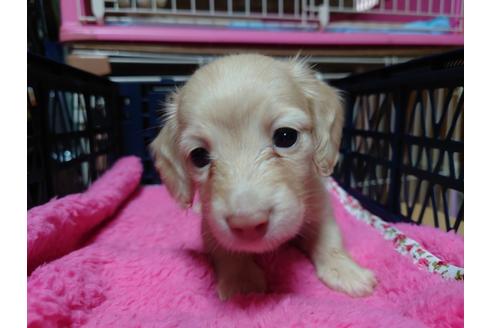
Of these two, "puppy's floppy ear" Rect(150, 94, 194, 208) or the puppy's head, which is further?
"puppy's floppy ear" Rect(150, 94, 194, 208)

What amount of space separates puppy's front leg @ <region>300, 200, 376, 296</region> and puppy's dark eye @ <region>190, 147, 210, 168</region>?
50 centimetres

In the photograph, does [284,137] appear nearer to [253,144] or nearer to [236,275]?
[253,144]

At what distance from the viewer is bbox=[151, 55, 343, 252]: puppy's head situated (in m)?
0.95

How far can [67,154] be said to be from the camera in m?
1.82

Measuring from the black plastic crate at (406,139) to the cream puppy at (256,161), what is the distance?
0.45 m

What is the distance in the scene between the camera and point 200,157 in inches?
47.4

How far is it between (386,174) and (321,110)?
95cm

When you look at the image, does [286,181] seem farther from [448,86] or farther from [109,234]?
[109,234]

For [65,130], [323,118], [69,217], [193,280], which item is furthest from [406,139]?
[65,130]

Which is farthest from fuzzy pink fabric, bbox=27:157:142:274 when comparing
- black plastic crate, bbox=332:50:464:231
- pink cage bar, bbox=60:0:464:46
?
black plastic crate, bbox=332:50:464:231

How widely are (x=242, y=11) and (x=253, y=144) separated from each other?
7.29ft

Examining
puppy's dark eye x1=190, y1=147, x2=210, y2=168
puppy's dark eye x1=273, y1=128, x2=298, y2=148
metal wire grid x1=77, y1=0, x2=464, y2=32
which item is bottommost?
puppy's dark eye x1=190, y1=147, x2=210, y2=168

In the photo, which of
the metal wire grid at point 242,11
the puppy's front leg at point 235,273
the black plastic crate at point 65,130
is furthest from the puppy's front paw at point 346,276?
the metal wire grid at point 242,11

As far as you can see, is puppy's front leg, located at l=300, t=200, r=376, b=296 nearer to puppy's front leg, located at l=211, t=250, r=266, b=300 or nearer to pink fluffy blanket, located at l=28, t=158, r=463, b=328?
pink fluffy blanket, located at l=28, t=158, r=463, b=328
